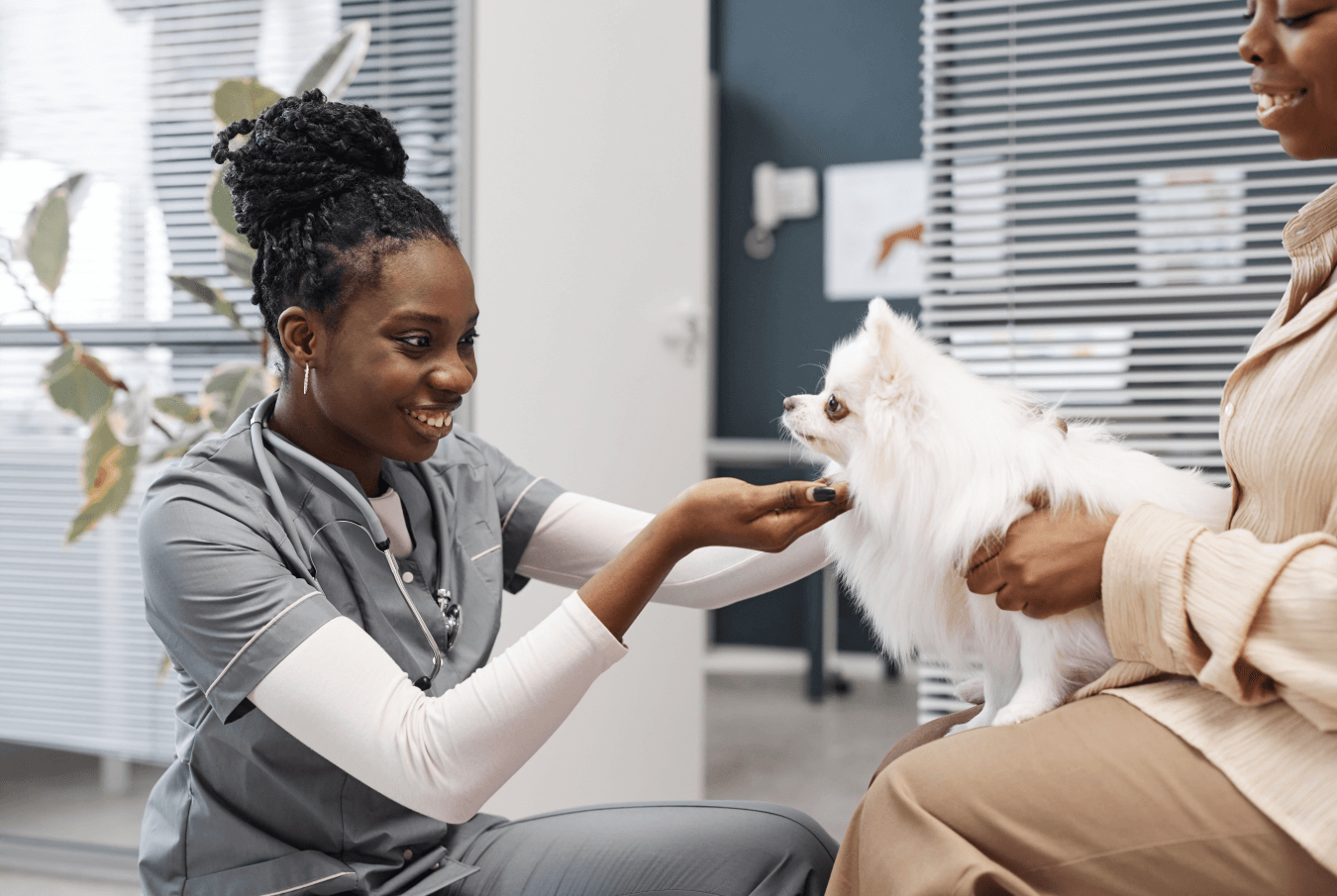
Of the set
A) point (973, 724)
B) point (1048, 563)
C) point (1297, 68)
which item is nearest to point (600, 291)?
point (973, 724)

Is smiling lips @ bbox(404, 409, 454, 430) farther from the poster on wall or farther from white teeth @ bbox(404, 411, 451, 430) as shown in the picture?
the poster on wall

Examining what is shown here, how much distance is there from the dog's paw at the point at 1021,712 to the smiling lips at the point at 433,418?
698 millimetres

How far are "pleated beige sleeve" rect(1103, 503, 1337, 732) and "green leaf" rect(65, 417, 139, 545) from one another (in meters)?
1.95

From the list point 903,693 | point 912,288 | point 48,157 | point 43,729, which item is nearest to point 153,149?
point 48,157

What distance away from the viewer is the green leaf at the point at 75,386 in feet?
6.91

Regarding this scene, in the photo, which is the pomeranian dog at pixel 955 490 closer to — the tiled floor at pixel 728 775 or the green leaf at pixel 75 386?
the green leaf at pixel 75 386

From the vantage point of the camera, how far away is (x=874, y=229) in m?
4.59

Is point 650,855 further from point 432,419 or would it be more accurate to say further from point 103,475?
point 103,475

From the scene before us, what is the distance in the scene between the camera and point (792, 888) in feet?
3.95

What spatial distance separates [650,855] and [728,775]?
7.04ft

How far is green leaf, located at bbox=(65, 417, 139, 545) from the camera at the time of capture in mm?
2078

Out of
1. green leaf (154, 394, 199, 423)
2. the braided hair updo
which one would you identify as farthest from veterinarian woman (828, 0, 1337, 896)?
green leaf (154, 394, 199, 423)

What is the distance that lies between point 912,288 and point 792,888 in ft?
12.0

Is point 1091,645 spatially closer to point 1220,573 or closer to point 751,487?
point 1220,573
